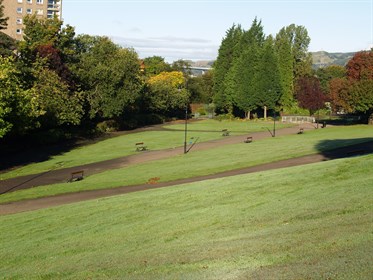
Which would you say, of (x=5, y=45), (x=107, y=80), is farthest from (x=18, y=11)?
(x=5, y=45)

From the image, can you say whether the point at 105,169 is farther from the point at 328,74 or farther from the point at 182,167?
the point at 328,74

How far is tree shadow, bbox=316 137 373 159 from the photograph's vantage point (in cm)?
3690

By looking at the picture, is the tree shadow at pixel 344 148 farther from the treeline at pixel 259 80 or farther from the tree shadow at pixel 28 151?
the treeline at pixel 259 80

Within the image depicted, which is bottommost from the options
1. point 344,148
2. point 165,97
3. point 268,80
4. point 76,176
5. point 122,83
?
point 76,176

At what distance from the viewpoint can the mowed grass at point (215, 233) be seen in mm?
11164

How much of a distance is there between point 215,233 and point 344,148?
28699 mm

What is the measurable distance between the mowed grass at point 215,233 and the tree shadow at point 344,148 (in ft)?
42.6

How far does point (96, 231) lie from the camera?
1888 centimetres

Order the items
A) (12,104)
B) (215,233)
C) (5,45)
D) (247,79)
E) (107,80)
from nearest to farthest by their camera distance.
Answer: (215,233) → (12,104) → (5,45) → (107,80) → (247,79)

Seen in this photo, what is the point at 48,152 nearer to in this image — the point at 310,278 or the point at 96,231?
the point at 96,231

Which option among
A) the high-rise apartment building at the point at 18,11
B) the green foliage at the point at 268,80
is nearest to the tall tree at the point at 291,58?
the green foliage at the point at 268,80

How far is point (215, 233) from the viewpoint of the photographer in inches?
604

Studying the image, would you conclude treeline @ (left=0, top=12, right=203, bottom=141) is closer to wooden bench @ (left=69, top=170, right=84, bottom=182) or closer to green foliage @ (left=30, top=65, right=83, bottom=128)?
green foliage @ (left=30, top=65, right=83, bottom=128)

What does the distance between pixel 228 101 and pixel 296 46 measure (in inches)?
1331
